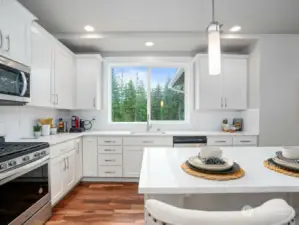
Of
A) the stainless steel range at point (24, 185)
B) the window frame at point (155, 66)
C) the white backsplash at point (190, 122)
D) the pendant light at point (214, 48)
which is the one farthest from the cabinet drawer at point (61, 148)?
the pendant light at point (214, 48)

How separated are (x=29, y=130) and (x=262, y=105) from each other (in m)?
3.56

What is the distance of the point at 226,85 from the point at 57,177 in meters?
3.10

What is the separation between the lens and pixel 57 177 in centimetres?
264

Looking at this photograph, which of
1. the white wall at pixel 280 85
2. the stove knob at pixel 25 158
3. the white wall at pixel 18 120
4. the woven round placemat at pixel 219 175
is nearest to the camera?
the woven round placemat at pixel 219 175

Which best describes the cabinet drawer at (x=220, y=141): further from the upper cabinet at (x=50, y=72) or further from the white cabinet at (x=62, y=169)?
the upper cabinet at (x=50, y=72)

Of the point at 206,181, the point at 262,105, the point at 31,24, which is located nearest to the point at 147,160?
the point at 206,181

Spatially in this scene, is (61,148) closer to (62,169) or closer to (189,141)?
(62,169)

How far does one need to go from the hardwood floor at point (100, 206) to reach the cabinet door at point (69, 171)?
171 millimetres

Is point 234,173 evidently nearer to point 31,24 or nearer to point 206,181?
point 206,181

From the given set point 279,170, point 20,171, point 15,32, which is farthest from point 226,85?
point 20,171

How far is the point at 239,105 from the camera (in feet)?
12.8

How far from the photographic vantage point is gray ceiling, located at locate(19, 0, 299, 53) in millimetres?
2584

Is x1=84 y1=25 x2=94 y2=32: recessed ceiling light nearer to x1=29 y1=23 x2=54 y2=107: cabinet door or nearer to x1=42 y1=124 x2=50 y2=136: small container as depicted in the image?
x1=29 y1=23 x2=54 y2=107: cabinet door

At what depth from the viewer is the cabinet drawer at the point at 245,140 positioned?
11.7 ft
